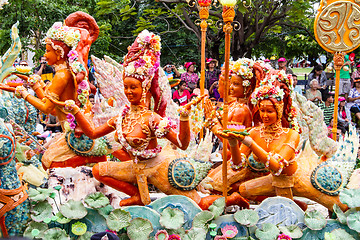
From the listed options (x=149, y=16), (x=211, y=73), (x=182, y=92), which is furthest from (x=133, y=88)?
(x=149, y=16)

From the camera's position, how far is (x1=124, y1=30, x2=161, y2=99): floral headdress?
3.50 meters

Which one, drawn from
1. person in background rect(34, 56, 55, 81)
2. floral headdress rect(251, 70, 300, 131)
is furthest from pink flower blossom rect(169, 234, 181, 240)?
person in background rect(34, 56, 55, 81)

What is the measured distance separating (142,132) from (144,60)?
59 centimetres

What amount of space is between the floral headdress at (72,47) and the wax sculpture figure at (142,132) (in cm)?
71

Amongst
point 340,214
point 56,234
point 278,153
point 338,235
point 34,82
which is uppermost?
point 34,82

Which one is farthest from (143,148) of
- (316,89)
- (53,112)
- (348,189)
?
(316,89)

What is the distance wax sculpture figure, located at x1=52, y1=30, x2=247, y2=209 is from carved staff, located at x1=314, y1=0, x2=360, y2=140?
1866 millimetres

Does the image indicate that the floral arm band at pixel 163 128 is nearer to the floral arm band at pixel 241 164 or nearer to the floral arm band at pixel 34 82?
the floral arm band at pixel 241 164

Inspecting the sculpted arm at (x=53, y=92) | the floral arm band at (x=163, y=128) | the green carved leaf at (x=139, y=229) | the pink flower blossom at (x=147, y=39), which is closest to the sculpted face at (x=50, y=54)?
the sculpted arm at (x=53, y=92)

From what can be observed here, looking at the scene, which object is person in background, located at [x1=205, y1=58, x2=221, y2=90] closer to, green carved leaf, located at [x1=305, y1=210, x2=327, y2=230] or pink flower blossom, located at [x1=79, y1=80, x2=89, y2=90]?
pink flower blossom, located at [x1=79, y1=80, x2=89, y2=90]

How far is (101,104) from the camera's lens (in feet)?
14.8

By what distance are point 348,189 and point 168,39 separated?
9.13 metres

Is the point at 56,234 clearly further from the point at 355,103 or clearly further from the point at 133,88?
the point at 355,103

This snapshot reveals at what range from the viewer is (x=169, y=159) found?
3.68m
